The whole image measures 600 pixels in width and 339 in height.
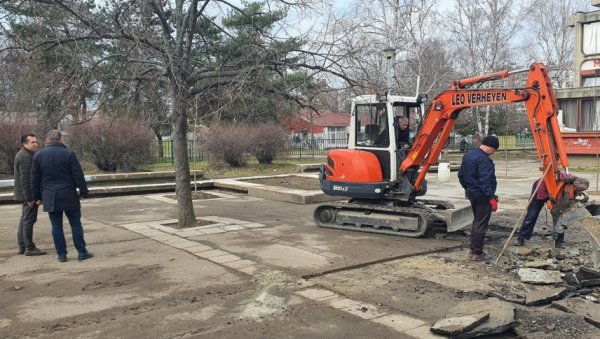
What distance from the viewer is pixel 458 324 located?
475 cm

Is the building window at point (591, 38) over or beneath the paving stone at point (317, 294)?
over

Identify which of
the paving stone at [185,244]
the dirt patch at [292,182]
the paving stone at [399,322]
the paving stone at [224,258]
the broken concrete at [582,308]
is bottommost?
the paving stone at [399,322]

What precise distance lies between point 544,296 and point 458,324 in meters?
1.41

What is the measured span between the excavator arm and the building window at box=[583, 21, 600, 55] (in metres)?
25.9

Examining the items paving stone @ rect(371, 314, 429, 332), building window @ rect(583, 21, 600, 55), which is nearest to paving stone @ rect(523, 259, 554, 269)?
paving stone @ rect(371, 314, 429, 332)

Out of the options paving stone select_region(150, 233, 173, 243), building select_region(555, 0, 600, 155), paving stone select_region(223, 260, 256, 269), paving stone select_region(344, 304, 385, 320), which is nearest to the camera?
paving stone select_region(344, 304, 385, 320)

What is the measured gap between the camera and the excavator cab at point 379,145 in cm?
958

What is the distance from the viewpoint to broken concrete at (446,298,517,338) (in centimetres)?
471

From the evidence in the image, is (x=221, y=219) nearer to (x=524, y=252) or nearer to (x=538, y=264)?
(x=524, y=252)

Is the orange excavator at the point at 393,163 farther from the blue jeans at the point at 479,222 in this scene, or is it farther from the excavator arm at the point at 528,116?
the blue jeans at the point at 479,222

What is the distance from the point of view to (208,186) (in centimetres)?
1734

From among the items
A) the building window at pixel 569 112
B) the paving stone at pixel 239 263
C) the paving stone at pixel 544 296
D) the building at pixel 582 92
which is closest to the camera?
the paving stone at pixel 544 296

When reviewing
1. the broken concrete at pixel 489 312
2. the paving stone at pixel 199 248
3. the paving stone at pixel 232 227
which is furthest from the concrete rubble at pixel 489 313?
the paving stone at pixel 232 227

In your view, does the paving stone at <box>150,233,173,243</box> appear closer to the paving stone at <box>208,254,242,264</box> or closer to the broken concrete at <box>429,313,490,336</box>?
the paving stone at <box>208,254,242,264</box>
